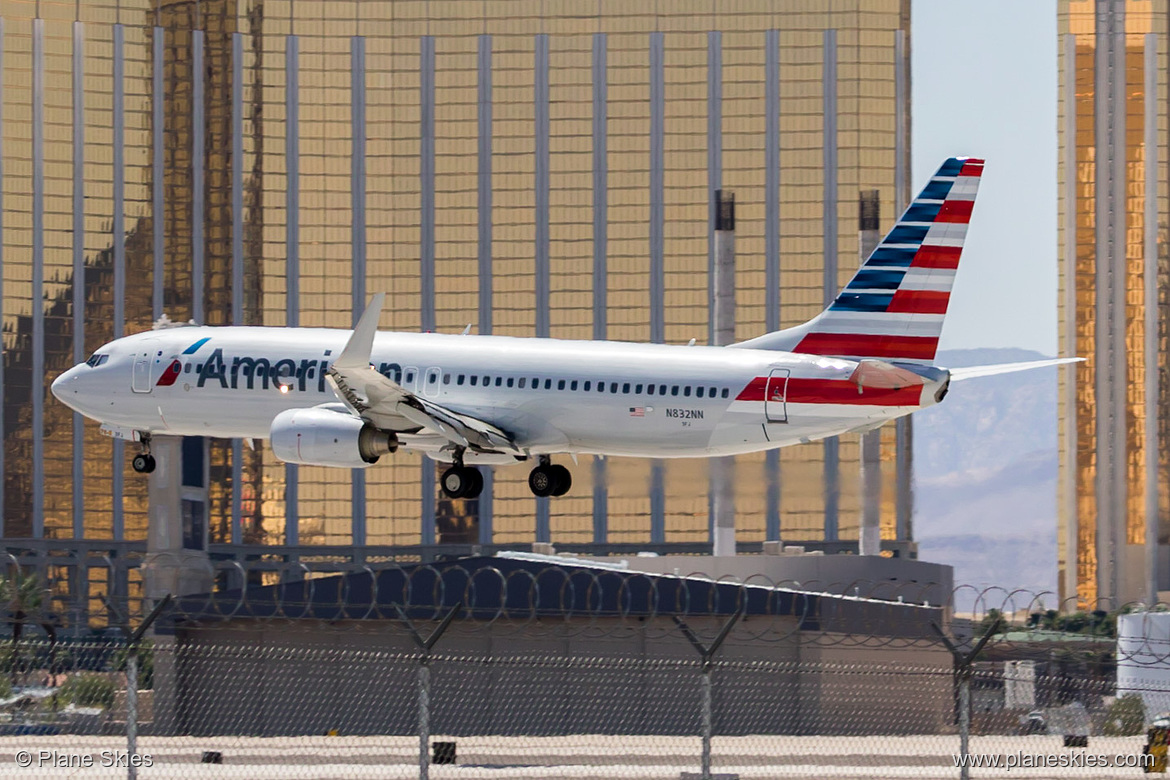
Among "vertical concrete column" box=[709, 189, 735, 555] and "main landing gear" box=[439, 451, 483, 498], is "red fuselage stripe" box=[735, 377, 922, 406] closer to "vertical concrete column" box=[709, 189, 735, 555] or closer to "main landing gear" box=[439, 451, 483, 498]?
"main landing gear" box=[439, 451, 483, 498]

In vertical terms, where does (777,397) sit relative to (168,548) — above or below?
above

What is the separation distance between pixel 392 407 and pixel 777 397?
35.9 feet

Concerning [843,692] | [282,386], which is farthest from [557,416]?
[843,692]

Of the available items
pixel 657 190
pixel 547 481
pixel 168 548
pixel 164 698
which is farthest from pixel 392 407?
pixel 657 190

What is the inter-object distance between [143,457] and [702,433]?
61.5ft

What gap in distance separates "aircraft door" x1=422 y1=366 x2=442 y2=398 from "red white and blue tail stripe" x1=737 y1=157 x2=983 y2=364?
9.42 meters

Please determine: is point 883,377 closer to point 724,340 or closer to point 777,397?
point 777,397

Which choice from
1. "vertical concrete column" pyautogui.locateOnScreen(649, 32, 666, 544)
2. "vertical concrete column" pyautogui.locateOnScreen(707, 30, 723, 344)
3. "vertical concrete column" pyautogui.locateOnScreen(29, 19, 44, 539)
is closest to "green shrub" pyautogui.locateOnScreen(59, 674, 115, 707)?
"vertical concrete column" pyautogui.locateOnScreen(649, 32, 666, 544)

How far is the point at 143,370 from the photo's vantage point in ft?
181

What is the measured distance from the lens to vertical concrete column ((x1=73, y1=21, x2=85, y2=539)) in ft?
A: 632

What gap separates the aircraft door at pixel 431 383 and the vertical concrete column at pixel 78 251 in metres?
145

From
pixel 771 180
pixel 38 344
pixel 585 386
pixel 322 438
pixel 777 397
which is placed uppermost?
pixel 771 180

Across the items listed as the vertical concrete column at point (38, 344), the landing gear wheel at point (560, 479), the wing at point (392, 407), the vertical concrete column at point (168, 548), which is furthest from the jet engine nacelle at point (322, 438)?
the vertical concrete column at point (38, 344)

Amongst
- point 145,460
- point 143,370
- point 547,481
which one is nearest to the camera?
point 143,370
